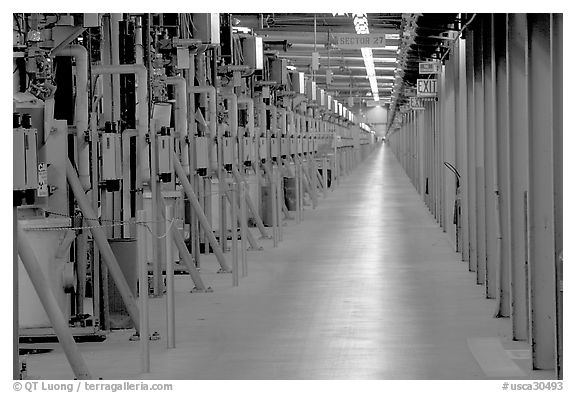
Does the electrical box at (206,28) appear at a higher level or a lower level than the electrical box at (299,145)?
higher

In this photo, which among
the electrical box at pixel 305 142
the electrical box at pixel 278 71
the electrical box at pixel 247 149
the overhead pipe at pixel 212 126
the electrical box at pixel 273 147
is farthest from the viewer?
the electrical box at pixel 305 142

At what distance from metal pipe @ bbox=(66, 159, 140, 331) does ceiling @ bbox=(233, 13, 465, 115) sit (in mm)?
4988

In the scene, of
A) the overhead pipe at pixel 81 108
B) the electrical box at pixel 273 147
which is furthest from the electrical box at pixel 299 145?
the overhead pipe at pixel 81 108

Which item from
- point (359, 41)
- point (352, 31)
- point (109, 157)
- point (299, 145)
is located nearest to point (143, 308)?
point (109, 157)

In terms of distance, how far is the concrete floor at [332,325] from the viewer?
284 inches

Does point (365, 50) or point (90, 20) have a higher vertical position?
point (365, 50)

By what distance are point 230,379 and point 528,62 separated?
2.56 metres

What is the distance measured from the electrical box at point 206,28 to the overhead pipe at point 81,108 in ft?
11.4

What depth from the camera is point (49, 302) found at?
6.41 meters

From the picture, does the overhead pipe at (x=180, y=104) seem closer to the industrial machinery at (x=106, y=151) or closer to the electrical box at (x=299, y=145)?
the industrial machinery at (x=106, y=151)

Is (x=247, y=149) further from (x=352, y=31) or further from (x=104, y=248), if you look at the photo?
(x=352, y=31)

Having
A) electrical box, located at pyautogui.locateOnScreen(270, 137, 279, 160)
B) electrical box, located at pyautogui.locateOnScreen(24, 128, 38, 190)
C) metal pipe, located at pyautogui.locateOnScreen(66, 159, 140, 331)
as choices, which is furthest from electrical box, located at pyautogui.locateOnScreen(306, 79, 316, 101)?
electrical box, located at pyautogui.locateOnScreen(24, 128, 38, 190)

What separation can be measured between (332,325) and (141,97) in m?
2.33
